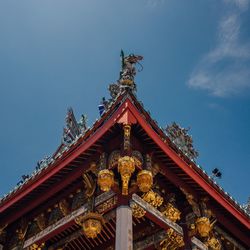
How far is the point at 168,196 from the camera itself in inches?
510

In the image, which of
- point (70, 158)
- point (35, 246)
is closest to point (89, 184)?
point (70, 158)

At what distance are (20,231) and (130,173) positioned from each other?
5250 mm

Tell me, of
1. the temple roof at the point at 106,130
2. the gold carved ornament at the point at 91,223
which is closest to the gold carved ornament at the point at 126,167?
the temple roof at the point at 106,130

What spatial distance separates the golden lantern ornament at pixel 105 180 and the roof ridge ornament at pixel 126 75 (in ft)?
8.58

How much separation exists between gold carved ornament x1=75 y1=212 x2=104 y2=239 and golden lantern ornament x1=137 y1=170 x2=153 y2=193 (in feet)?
4.74

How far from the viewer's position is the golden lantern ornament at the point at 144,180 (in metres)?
10.9

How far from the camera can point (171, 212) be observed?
1244 cm

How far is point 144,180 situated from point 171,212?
2.13 m

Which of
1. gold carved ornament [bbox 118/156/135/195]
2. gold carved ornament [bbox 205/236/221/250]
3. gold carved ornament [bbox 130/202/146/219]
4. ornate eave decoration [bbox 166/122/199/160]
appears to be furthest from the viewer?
ornate eave decoration [bbox 166/122/199/160]

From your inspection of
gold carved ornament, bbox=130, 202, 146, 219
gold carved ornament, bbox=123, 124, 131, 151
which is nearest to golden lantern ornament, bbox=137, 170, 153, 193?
gold carved ornament, bbox=130, 202, 146, 219

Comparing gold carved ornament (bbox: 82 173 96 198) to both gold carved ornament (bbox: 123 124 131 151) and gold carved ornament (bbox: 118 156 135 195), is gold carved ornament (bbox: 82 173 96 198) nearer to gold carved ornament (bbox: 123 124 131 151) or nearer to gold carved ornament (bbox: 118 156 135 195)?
gold carved ornament (bbox: 118 156 135 195)

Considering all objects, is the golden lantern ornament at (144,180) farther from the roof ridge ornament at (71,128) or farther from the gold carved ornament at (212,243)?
the roof ridge ornament at (71,128)

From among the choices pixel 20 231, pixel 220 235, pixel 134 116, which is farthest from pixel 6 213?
pixel 220 235

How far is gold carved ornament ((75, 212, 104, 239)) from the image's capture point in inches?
433
